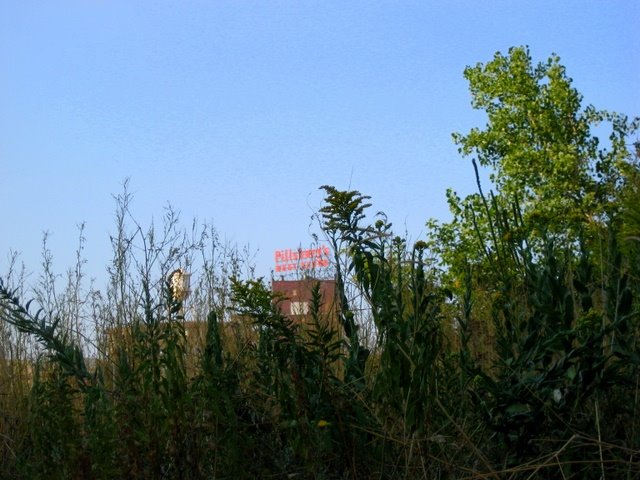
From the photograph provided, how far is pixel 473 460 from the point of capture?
2.46m

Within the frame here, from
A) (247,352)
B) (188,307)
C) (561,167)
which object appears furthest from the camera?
(561,167)

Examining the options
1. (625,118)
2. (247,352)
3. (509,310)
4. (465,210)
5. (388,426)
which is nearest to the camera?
(388,426)

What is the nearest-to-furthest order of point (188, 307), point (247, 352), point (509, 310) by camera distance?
point (509, 310) → point (247, 352) → point (188, 307)

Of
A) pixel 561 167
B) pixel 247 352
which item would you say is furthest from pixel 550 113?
pixel 247 352

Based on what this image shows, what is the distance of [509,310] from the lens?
2580mm

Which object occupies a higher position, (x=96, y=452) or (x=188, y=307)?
(x=188, y=307)

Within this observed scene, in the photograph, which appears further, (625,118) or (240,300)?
(625,118)

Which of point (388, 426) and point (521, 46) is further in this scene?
point (521, 46)

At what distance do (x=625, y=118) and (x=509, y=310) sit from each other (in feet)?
69.2

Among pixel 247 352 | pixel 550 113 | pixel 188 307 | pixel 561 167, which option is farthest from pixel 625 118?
pixel 247 352

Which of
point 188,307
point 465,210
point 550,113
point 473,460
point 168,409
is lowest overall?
point 473,460

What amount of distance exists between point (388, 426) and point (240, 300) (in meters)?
0.58

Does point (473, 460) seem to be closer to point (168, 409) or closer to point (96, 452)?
point (168, 409)

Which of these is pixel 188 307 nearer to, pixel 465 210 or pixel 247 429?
pixel 247 429
